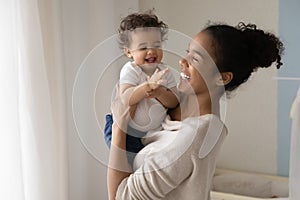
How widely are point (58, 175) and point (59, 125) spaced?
241 mm

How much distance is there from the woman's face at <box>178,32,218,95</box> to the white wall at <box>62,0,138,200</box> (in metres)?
1.45

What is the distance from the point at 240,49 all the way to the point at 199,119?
0.17 metres

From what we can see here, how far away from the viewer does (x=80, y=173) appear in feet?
8.13

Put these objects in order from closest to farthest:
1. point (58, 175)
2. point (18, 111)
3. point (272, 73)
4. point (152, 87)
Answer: point (152, 87), point (18, 111), point (58, 175), point (272, 73)

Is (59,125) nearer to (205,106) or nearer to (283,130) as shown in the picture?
(283,130)

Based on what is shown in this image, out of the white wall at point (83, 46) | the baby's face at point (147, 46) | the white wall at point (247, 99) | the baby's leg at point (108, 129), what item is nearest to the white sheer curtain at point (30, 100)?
the white wall at point (83, 46)

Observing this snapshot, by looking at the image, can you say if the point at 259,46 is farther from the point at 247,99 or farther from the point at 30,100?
the point at 247,99

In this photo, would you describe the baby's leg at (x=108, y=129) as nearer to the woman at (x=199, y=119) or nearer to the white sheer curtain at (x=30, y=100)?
the woman at (x=199, y=119)

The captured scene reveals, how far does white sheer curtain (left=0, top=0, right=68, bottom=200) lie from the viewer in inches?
77.9

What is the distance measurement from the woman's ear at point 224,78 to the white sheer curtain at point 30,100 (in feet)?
4.06

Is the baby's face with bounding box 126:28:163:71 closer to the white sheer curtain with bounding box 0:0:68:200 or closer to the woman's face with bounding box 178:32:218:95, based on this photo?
the woman's face with bounding box 178:32:218:95

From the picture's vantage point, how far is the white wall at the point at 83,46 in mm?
2375

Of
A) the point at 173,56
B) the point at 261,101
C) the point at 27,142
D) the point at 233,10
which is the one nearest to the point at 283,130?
the point at 261,101

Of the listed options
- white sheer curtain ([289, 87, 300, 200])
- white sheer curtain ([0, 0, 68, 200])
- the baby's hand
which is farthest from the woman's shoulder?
white sheer curtain ([0, 0, 68, 200])
